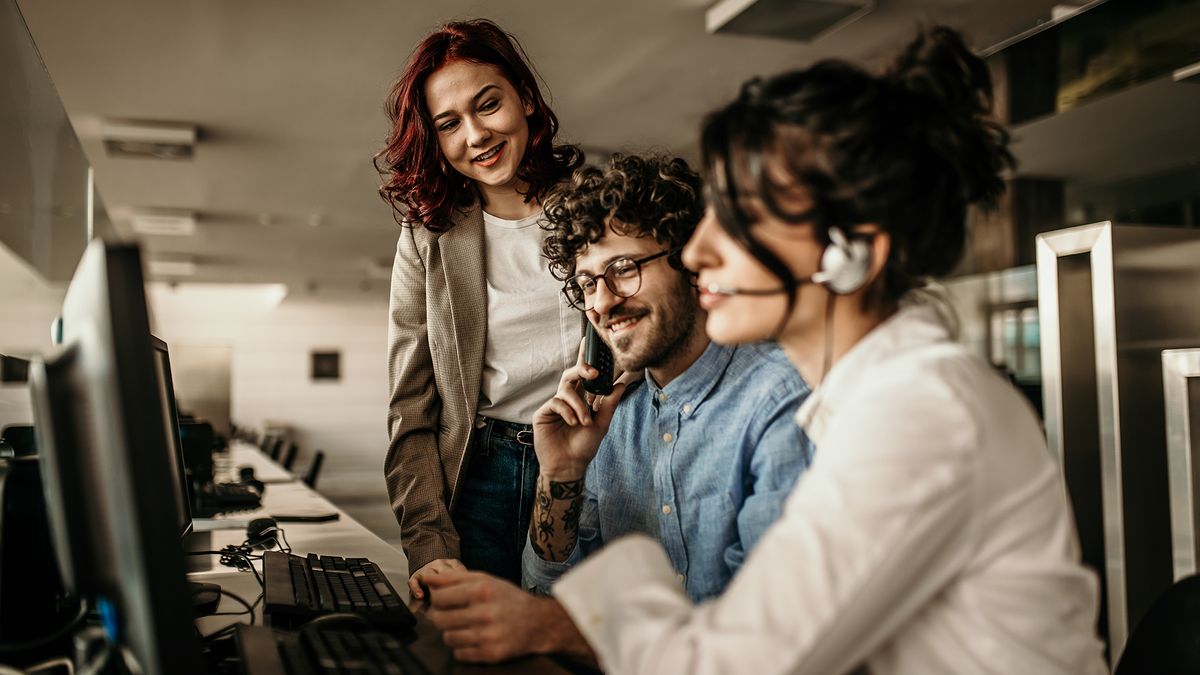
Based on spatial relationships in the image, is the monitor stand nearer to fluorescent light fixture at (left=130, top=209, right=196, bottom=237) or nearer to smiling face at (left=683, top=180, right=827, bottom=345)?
smiling face at (left=683, top=180, right=827, bottom=345)

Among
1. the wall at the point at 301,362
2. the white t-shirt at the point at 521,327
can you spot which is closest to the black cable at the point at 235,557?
the white t-shirt at the point at 521,327

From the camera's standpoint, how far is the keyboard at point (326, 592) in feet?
4.35

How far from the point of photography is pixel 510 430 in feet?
6.31

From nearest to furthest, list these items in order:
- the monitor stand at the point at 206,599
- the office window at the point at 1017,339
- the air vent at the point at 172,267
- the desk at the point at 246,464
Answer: the monitor stand at the point at 206,599, the office window at the point at 1017,339, the desk at the point at 246,464, the air vent at the point at 172,267

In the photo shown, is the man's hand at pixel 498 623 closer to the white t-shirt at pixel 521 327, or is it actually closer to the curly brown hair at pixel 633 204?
the curly brown hair at pixel 633 204

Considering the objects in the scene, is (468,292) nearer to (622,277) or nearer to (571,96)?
(622,277)

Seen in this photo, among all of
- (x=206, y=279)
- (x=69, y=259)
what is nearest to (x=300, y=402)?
(x=206, y=279)

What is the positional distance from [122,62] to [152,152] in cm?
139

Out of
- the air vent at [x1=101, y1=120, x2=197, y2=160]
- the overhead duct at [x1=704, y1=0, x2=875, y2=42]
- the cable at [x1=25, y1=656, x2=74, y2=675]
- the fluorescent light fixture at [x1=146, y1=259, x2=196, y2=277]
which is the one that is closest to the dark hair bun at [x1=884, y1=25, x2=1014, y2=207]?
the cable at [x1=25, y1=656, x2=74, y2=675]

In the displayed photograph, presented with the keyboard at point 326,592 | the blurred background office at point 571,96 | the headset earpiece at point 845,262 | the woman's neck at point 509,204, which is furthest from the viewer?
the blurred background office at point 571,96

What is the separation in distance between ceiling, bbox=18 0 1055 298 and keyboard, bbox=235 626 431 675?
1.94 metres

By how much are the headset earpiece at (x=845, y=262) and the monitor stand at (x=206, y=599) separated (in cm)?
108

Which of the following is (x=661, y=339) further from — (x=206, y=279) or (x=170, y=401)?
(x=206, y=279)

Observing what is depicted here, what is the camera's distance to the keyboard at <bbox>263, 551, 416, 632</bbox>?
52.2 inches
